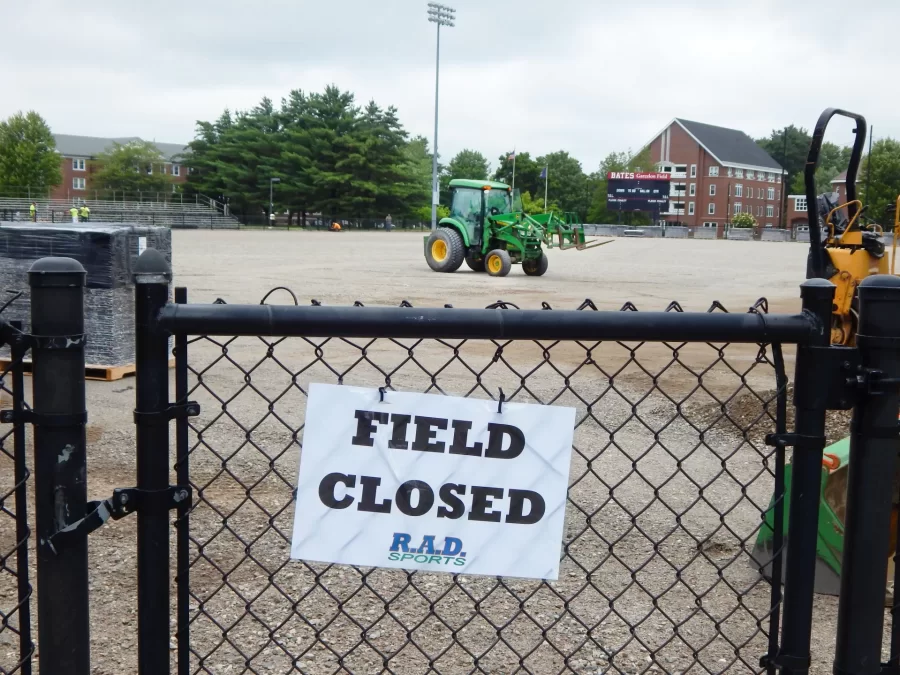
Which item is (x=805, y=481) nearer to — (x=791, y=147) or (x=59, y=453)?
(x=59, y=453)

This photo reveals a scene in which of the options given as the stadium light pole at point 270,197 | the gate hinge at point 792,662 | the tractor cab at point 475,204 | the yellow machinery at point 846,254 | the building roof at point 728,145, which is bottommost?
the gate hinge at point 792,662

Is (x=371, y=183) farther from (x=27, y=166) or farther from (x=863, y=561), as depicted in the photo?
(x=863, y=561)

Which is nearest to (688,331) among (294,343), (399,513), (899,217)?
(399,513)

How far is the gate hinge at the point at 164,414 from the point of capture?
195cm

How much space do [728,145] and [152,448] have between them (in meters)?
105

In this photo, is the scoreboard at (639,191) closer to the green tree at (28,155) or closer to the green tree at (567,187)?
the green tree at (567,187)

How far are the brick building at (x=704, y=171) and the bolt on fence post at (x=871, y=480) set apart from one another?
97207 mm

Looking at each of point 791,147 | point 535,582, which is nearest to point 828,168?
point 791,147

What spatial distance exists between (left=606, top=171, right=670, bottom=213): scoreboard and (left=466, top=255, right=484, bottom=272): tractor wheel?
5956 centimetres

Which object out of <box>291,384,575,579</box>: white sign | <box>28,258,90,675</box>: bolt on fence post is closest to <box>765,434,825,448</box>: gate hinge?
<box>291,384,575,579</box>: white sign

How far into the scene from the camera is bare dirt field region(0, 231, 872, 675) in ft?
9.37

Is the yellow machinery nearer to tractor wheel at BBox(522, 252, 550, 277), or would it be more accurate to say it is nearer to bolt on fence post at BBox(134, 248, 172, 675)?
bolt on fence post at BBox(134, 248, 172, 675)

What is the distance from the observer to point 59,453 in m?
1.90

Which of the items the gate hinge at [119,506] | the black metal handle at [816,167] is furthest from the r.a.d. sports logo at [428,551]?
the black metal handle at [816,167]
